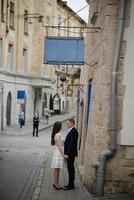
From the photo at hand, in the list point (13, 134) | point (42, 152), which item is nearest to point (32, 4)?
point (13, 134)

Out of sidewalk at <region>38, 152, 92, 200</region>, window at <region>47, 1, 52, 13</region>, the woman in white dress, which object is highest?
window at <region>47, 1, 52, 13</region>

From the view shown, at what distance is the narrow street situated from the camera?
13.1 meters

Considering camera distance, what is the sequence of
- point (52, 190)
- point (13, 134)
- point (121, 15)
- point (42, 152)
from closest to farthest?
1. point (121, 15)
2. point (52, 190)
3. point (42, 152)
4. point (13, 134)

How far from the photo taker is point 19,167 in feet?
60.6

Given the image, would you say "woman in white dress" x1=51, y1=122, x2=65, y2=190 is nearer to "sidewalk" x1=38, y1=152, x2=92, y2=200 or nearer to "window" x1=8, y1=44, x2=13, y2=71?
"sidewalk" x1=38, y1=152, x2=92, y2=200

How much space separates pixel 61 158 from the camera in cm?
1318

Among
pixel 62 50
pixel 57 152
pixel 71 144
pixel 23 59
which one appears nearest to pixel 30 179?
pixel 57 152

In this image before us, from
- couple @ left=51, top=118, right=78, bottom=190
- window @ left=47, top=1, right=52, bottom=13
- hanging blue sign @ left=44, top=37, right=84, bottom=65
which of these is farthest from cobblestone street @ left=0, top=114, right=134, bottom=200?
window @ left=47, top=1, right=52, bottom=13

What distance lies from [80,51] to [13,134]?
2198 cm

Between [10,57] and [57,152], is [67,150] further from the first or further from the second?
[10,57]

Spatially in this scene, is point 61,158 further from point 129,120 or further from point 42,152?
point 42,152

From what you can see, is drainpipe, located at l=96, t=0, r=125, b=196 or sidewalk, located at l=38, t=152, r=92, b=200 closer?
drainpipe, located at l=96, t=0, r=125, b=196

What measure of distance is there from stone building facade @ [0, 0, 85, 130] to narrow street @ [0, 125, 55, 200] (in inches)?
439

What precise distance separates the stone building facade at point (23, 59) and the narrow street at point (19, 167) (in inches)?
439
